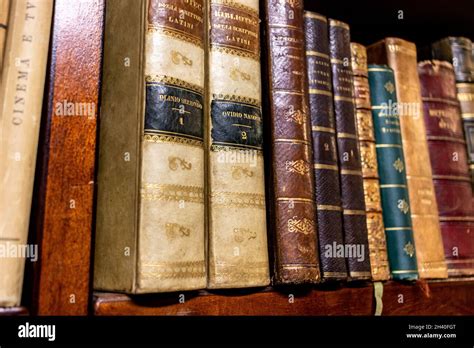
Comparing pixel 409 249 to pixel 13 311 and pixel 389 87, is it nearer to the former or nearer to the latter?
pixel 389 87

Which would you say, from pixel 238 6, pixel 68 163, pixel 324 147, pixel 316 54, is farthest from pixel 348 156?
pixel 68 163

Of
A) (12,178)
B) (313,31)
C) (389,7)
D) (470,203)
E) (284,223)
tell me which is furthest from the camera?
(389,7)

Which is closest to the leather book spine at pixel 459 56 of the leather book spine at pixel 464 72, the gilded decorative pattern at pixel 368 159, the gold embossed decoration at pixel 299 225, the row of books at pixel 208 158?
the leather book spine at pixel 464 72

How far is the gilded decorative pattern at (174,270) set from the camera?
518 millimetres

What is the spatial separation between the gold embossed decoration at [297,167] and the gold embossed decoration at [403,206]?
0.63 ft

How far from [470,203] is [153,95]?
22.8 inches

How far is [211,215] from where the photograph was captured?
59 centimetres

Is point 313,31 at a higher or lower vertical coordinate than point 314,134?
higher

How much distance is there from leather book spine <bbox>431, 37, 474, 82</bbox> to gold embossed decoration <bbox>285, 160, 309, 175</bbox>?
16.8 inches

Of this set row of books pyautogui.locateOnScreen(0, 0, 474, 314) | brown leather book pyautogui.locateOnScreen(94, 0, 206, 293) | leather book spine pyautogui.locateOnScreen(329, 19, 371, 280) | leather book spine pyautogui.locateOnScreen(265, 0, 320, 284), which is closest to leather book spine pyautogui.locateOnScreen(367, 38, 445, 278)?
row of books pyautogui.locateOnScreen(0, 0, 474, 314)

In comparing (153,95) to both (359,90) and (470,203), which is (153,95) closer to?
(359,90)

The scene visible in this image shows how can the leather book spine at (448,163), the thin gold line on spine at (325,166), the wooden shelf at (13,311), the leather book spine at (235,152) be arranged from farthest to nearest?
the leather book spine at (448,163), the thin gold line on spine at (325,166), the leather book spine at (235,152), the wooden shelf at (13,311)

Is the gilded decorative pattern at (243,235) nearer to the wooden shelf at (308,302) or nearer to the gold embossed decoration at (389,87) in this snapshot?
the wooden shelf at (308,302)
